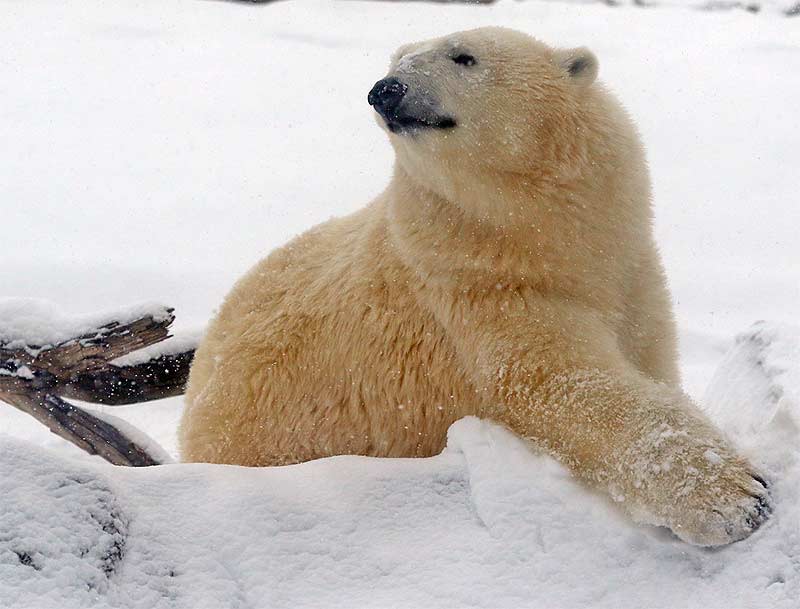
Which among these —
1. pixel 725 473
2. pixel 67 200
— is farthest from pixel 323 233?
pixel 67 200

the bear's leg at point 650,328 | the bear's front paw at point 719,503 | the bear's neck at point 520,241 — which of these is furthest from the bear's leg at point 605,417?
the bear's leg at point 650,328

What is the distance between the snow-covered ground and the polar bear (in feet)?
0.99

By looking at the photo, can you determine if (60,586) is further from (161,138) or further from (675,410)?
(161,138)

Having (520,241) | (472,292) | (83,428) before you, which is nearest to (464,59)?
(520,241)

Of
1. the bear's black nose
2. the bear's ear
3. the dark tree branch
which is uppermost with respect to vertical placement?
the bear's ear

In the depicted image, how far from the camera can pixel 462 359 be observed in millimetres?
2881

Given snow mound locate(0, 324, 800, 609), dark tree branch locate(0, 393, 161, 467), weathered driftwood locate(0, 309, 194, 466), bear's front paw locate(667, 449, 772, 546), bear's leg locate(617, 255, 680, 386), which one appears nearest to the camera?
snow mound locate(0, 324, 800, 609)

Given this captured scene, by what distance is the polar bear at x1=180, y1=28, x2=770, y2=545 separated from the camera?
2.74 meters

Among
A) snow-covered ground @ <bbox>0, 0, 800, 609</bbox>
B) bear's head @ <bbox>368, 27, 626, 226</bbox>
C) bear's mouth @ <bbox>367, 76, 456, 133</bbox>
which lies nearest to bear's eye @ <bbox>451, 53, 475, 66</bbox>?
bear's head @ <bbox>368, 27, 626, 226</bbox>

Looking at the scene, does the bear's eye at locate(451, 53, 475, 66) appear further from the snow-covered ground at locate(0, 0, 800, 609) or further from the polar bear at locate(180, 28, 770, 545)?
the snow-covered ground at locate(0, 0, 800, 609)

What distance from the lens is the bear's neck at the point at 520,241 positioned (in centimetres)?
289

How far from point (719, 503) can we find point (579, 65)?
1630 mm

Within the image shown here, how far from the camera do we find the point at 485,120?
2.96 m

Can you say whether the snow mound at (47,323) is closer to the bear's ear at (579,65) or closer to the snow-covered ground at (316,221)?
the snow-covered ground at (316,221)
